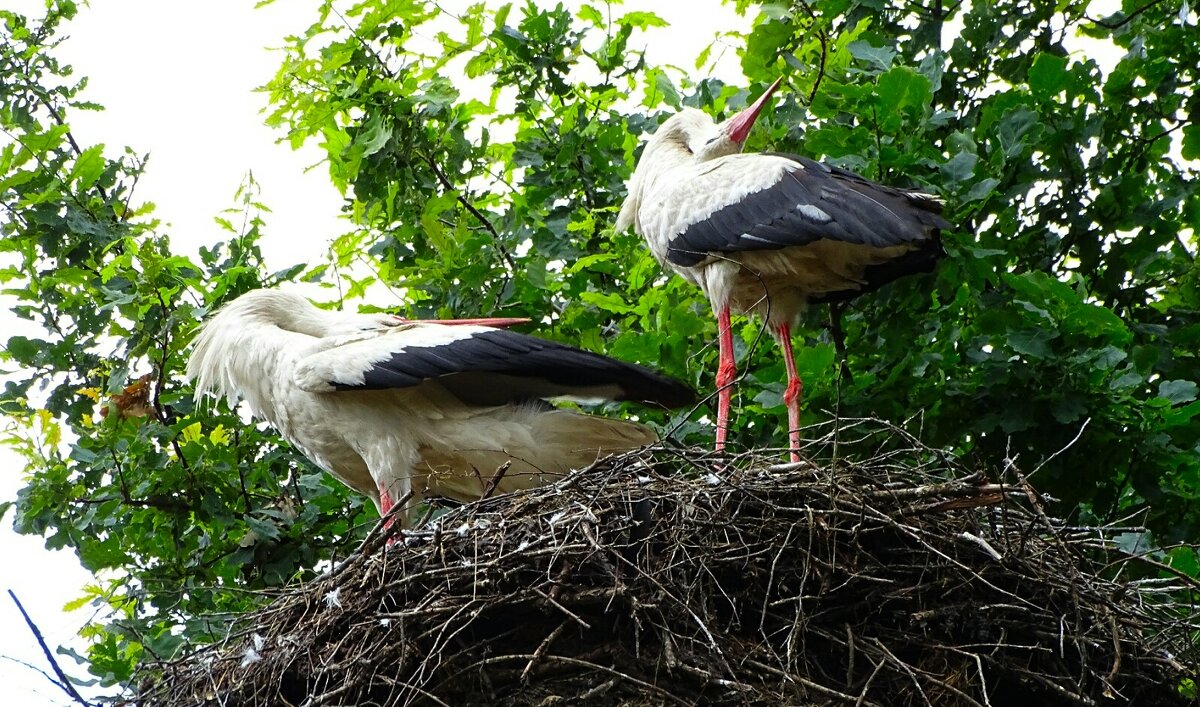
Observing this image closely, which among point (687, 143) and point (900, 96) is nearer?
point (900, 96)

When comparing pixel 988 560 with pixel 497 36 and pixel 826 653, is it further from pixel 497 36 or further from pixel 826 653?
pixel 497 36

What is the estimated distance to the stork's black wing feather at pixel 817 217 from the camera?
5.28 meters

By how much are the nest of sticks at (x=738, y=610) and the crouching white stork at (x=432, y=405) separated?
0.90m

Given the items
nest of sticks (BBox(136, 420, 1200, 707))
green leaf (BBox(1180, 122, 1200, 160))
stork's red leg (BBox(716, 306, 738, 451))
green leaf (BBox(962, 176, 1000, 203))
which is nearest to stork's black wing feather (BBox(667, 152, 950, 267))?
stork's red leg (BBox(716, 306, 738, 451))

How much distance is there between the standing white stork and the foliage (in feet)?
0.79

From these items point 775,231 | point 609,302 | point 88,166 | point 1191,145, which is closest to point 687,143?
point 609,302

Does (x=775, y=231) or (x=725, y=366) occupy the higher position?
(x=775, y=231)

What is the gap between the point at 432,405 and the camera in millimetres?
5547

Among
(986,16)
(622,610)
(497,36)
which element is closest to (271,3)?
(497,36)

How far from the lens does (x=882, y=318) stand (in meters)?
6.42

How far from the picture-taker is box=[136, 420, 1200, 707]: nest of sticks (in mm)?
4027

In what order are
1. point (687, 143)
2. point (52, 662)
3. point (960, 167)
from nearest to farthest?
point (52, 662)
point (960, 167)
point (687, 143)

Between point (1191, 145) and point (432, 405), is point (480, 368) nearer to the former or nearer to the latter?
point (432, 405)

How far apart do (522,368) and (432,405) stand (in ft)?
1.61
